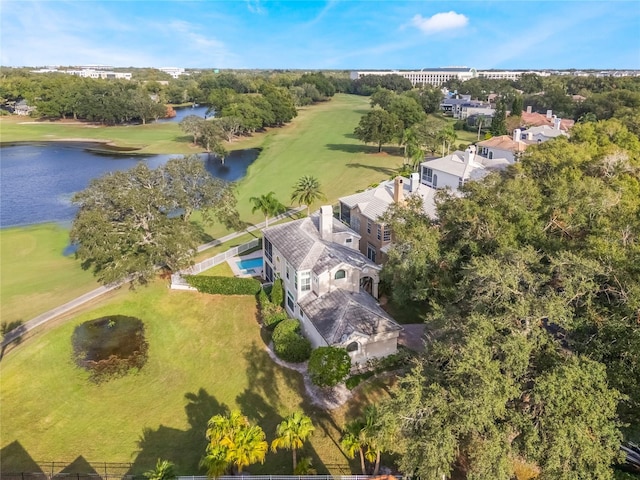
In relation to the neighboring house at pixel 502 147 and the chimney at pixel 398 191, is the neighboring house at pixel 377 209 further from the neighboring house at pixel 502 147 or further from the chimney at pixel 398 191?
the neighboring house at pixel 502 147

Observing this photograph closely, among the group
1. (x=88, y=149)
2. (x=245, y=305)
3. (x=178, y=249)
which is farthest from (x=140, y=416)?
(x=88, y=149)

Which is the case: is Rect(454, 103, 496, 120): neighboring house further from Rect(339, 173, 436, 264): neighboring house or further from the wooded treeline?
the wooded treeline

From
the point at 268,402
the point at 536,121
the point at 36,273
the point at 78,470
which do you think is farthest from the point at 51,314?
the point at 536,121

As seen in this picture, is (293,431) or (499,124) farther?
(499,124)

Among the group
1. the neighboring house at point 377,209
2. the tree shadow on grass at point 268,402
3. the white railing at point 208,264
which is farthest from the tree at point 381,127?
the tree shadow on grass at point 268,402

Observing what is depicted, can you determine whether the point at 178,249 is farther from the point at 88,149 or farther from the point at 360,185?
the point at 88,149

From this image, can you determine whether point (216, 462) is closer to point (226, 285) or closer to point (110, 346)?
point (110, 346)
